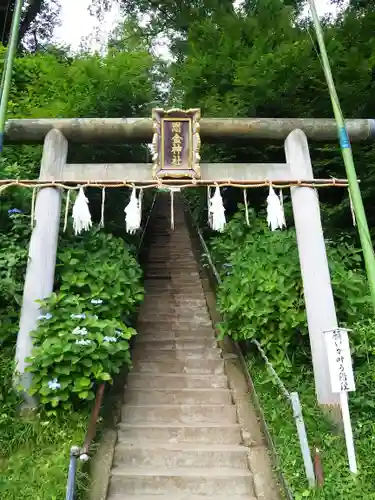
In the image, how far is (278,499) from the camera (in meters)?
4.77

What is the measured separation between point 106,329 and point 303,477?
279 cm

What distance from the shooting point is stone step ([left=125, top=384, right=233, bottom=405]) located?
665 cm

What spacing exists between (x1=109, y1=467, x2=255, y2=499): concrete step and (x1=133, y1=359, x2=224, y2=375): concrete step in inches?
86.2

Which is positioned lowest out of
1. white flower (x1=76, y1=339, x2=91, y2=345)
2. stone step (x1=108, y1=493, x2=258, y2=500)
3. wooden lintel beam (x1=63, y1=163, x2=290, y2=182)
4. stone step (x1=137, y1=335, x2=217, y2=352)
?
stone step (x1=108, y1=493, x2=258, y2=500)

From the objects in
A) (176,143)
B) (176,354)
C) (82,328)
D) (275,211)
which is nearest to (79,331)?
(82,328)

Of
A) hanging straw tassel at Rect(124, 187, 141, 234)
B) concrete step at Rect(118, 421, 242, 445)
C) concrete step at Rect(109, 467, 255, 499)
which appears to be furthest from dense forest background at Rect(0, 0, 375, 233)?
concrete step at Rect(109, 467, 255, 499)

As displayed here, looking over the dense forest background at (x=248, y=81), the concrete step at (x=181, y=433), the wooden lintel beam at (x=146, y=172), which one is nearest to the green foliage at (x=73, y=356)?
the concrete step at (x=181, y=433)

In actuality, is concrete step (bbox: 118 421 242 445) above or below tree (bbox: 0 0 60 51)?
below

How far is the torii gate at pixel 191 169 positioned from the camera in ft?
21.2

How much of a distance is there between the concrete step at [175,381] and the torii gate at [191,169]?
172cm

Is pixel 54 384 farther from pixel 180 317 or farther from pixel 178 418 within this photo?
pixel 180 317

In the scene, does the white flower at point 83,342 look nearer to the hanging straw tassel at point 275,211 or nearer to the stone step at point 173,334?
the stone step at point 173,334

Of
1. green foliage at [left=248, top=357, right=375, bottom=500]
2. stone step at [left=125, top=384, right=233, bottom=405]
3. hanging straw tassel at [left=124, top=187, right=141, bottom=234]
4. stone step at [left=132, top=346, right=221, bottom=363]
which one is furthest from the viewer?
stone step at [left=132, top=346, right=221, bottom=363]

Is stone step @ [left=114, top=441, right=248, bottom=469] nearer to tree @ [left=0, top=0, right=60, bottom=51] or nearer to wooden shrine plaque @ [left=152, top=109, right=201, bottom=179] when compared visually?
wooden shrine plaque @ [left=152, top=109, right=201, bottom=179]
